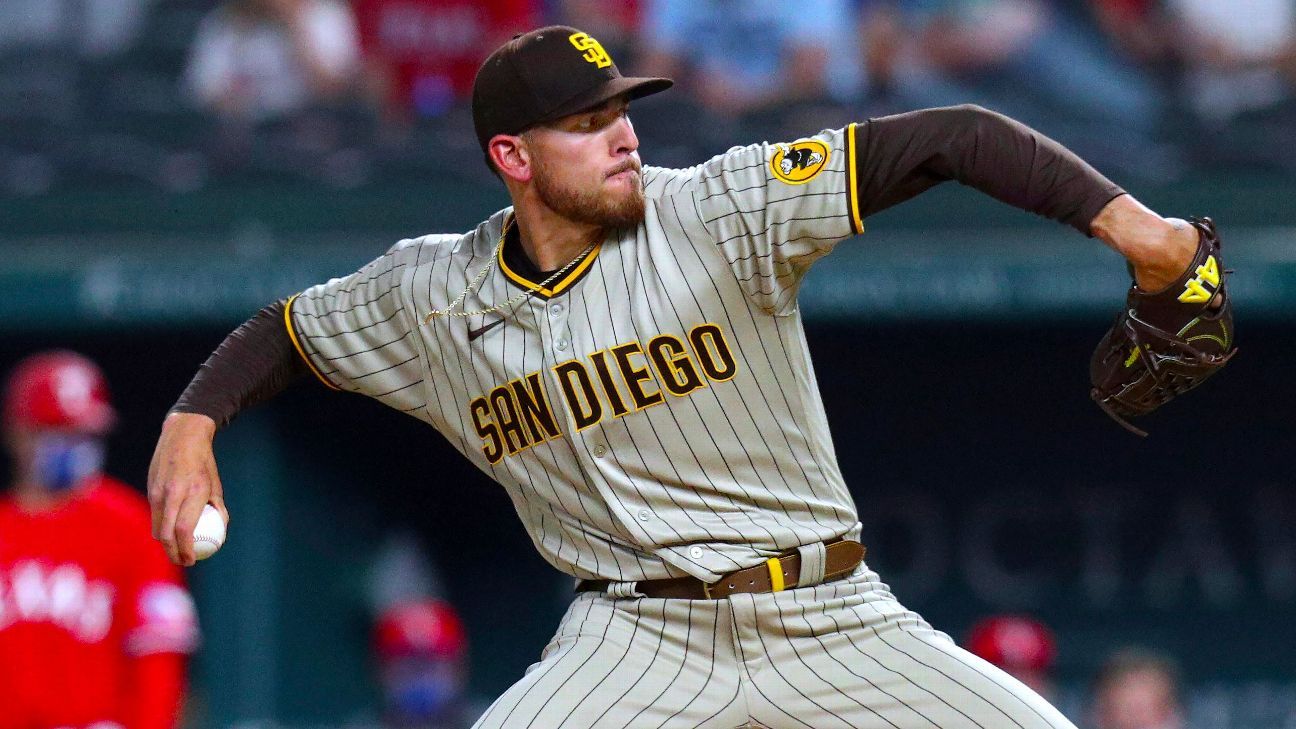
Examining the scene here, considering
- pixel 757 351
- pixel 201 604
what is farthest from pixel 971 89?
pixel 757 351

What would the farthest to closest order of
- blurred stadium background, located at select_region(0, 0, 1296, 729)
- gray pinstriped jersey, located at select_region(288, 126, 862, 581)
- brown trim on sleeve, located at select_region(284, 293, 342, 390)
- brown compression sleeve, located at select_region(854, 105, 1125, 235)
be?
blurred stadium background, located at select_region(0, 0, 1296, 729) → brown trim on sleeve, located at select_region(284, 293, 342, 390) → gray pinstriped jersey, located at select_region(288, 126, 862, 581) → brown compression sleeve, located at select_region(854, 105, 1125, 235)

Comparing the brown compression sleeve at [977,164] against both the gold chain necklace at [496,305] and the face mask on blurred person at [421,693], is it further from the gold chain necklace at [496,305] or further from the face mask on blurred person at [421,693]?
the face mask on blurred person at [421,693]

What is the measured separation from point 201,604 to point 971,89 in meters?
3.29

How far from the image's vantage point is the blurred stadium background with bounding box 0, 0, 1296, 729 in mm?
6535

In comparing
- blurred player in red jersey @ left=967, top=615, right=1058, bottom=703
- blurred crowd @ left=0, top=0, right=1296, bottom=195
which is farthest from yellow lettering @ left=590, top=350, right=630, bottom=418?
blurred crowd @ left=0, top=0, right=1296, bottom=195

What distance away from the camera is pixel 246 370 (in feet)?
10.4

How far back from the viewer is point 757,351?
294 cm

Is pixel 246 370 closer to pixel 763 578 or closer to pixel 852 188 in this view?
pixel 763 578

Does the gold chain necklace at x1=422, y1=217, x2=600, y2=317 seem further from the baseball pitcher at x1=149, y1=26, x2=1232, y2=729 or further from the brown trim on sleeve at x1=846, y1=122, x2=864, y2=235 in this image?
the brown trim on sleeve at x1=846, y1=122, x2=864, y2=235

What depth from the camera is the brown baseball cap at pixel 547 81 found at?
9.78ft

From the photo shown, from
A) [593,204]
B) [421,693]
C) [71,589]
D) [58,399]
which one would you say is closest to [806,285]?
[421,693]

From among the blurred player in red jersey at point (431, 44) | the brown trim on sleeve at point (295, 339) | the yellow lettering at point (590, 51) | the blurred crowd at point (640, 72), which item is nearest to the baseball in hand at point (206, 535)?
the brown trim on sleeve at point (295, 339)

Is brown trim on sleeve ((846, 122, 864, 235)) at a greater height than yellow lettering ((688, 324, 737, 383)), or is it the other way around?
brown trim on sleeve ((846, 122, 864, 235))

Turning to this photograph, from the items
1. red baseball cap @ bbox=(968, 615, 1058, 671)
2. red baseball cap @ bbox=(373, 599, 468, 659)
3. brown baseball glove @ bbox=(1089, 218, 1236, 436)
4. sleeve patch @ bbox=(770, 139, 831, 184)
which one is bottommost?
red baseball cap @ bbox=(968, 615, 1058, 671)
